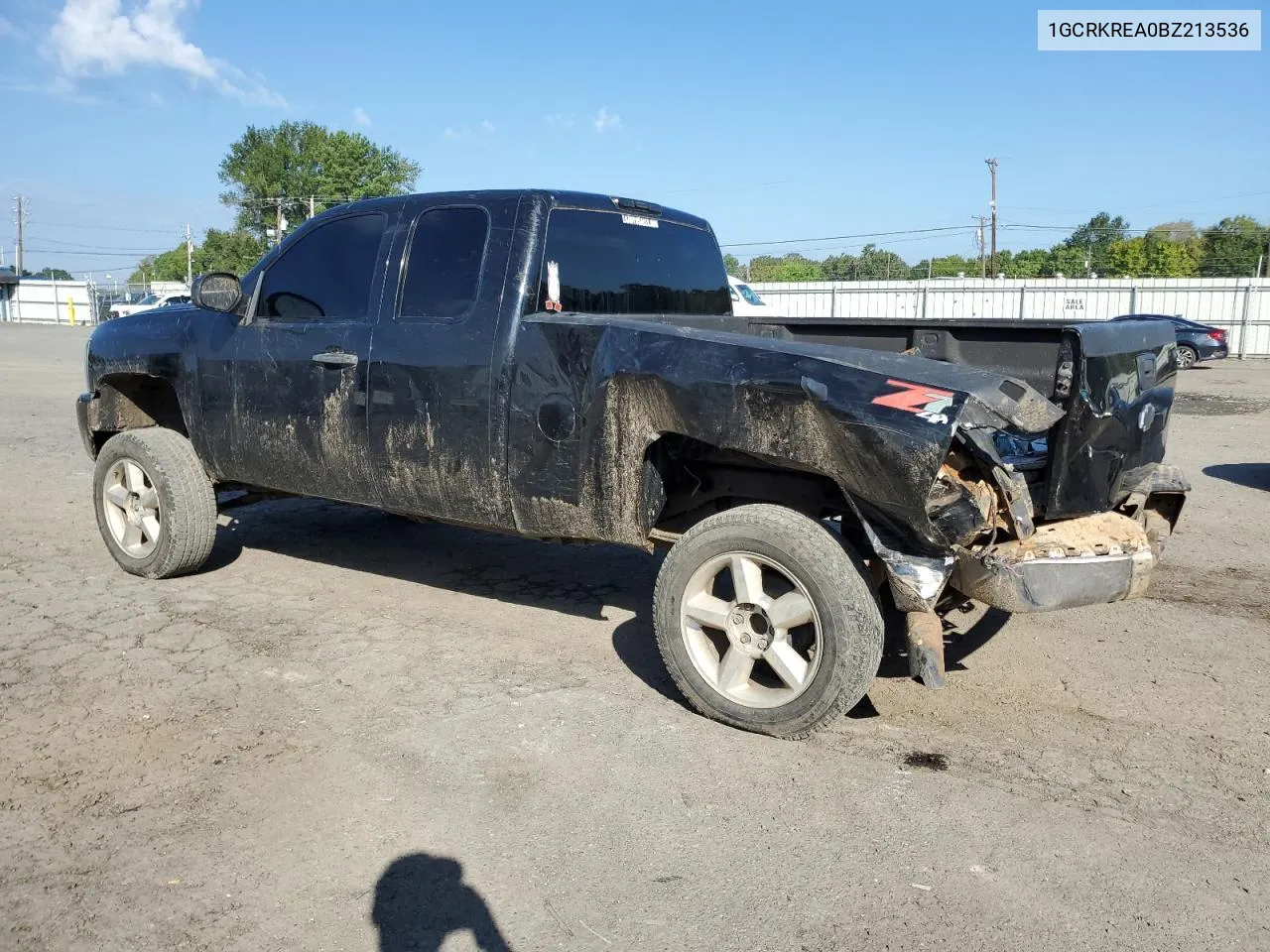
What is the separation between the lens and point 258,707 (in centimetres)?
410

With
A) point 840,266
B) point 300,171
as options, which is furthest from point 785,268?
point 300,171

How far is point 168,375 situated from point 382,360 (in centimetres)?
174

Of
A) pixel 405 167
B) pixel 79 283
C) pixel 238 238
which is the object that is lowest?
pixel 79 283

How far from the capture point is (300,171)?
80.9 meters

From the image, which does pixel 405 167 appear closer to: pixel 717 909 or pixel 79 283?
pixel 79 283

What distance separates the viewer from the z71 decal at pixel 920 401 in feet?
10.5

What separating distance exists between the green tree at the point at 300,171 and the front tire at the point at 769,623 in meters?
77.8

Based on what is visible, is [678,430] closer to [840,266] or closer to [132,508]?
[132,508]

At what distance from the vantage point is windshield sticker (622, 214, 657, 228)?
495 centimetres

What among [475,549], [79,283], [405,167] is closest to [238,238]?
[405,167]

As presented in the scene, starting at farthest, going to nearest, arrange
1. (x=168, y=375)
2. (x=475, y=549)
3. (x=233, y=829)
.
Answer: (x=475, y=549) < (x=168, y=375) < (x=233, y=829)

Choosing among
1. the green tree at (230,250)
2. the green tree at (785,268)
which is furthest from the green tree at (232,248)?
the green tree at (785,268)

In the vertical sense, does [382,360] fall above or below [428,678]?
above

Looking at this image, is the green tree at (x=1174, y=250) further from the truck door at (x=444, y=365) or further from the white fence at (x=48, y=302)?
the truck door at (x=444, y=365)
